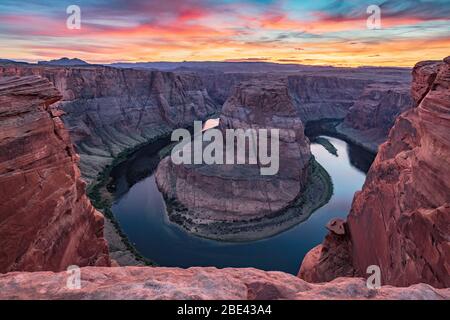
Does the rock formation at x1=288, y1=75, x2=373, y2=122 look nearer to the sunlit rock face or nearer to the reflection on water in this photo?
the sunlit rock face

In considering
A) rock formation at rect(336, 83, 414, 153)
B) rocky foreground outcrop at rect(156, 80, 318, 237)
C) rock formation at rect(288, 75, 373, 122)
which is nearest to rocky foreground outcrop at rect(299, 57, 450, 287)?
rocky foreground outcrop at rect(156, 80, 318, 237)

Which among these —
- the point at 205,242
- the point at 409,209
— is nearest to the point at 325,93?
the point at 205,242

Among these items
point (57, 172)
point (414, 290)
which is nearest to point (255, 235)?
point (57, 172)

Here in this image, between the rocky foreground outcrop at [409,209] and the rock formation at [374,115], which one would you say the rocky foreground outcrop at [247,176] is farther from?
the rock formation at [374,115]

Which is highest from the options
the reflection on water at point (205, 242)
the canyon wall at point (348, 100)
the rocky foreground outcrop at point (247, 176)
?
the canyon wall at point (348, 100)

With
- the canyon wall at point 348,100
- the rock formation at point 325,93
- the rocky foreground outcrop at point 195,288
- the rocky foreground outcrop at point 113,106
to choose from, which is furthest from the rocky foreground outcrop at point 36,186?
the rock formation at point 325,93

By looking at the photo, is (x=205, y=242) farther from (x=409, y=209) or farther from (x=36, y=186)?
(x=409, y=209)

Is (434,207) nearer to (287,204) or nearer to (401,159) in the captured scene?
(401,159)
